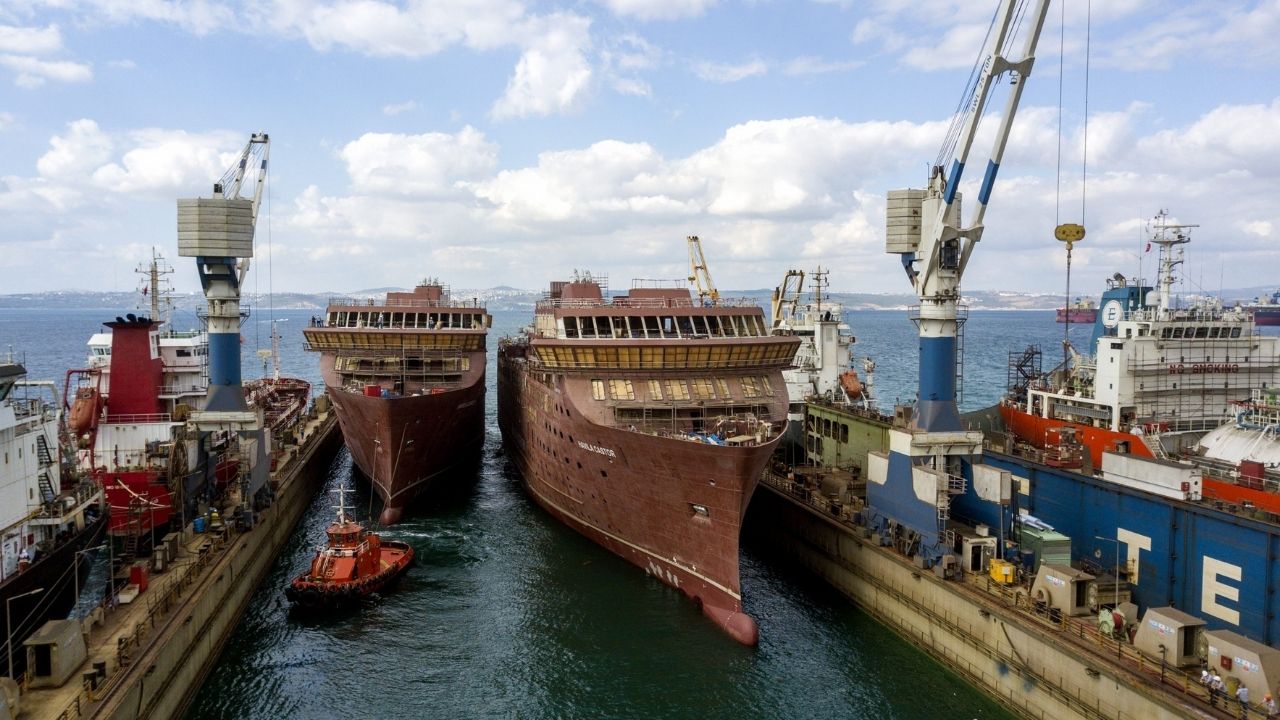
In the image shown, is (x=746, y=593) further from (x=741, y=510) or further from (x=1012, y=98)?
(x=1012, y=98)

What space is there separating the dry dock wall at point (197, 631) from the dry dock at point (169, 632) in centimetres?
3

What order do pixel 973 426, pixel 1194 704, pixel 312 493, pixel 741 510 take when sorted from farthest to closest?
pixel 312 493, pixel 973 426, pixel 741 510, pixel 1194 704

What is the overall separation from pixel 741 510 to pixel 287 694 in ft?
50.8

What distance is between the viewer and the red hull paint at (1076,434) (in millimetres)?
34938

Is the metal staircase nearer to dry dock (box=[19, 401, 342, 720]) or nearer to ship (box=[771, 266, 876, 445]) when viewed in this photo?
dry dock (box=[19, 401, 342, 720])

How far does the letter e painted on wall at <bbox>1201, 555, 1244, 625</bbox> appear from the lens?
23391 millimetres

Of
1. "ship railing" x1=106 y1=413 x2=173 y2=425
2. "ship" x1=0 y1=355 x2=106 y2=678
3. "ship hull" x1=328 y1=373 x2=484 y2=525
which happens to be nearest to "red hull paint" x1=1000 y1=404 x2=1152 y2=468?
"ship hull" x1=328 y1=373 x2=484 y2=525

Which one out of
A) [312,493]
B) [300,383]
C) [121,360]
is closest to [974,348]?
[300,383]

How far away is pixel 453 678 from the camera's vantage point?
2683 centimetres

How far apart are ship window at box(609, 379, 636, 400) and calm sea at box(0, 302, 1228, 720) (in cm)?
734

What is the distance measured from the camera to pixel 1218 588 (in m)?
23.8

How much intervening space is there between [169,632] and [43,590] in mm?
3454

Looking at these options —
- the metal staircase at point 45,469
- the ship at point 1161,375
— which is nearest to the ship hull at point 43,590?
the metal staircase at point 45,469

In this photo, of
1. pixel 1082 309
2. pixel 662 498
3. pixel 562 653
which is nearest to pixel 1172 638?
pixel 662 498
